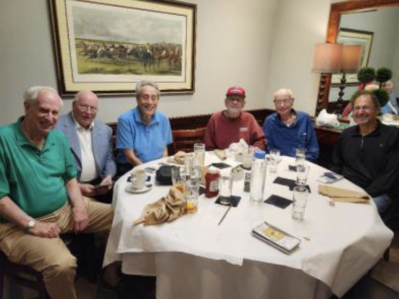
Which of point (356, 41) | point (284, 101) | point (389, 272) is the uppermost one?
point (356, 41)

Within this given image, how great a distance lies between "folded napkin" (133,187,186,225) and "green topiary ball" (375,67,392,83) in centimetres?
259

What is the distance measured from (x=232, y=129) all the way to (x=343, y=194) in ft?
3.98

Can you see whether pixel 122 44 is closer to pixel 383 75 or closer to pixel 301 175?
pixel 301 175

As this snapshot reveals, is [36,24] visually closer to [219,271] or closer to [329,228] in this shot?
[219,271]

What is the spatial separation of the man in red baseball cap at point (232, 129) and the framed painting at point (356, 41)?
137 cm

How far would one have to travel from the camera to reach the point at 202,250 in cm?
101

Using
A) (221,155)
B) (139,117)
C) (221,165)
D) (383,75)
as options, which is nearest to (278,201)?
(221,165)

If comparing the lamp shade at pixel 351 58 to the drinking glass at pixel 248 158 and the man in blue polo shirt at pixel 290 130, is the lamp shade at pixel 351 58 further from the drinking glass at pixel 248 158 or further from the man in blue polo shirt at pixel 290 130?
the drinking glass at pixel 248 158

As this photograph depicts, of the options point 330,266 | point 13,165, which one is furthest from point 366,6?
point 13,165

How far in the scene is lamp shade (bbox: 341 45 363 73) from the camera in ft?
9.36

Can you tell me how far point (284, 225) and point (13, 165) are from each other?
135cm

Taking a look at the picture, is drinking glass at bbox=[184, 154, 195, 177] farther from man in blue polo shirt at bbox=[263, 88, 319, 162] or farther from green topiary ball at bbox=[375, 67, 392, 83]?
green topiary ball at bbox=[375, 67, 392, 83]

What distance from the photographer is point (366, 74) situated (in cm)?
283

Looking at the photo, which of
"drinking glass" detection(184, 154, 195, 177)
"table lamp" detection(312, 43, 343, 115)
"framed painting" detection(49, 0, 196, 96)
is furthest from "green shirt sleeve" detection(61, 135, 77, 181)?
"table lamp" detection(312, 43, 343, 115)
